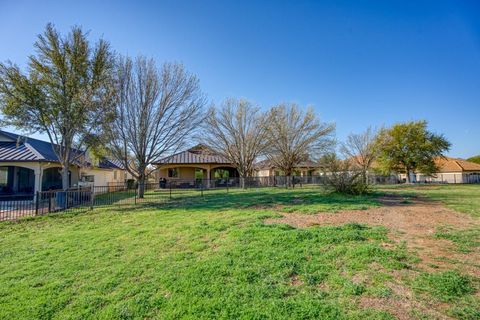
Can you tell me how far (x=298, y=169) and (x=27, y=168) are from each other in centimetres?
3023

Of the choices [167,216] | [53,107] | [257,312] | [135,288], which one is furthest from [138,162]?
[257,312]

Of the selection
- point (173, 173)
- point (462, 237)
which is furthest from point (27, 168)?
point (462, 237)

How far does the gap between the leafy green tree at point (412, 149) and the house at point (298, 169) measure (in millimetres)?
8512

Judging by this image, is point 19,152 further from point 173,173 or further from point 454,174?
point 454,174

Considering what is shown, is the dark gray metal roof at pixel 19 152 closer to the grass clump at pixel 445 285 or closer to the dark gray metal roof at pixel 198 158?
the dark gray metal roof at pixel 198 158

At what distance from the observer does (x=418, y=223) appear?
650cm

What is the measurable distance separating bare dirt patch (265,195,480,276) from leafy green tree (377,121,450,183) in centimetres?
2505

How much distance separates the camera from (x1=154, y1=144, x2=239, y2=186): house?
29.0m

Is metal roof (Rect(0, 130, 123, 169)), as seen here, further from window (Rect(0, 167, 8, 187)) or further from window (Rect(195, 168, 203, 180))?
window (Rect(195, 168, 203, 180))

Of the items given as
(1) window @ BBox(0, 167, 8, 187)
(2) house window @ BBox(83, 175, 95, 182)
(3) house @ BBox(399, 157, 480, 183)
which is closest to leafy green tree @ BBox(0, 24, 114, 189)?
(1) window @ BBox(0, 167, 8, 187)

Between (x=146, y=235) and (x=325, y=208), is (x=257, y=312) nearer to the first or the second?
(x=146, y=235)

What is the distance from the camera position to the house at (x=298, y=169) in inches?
1231

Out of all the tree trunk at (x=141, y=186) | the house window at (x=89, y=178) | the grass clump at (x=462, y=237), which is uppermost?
the house window at (x=89, y=178)

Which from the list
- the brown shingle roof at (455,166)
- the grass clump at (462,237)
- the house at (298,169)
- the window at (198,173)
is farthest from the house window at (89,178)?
the brown shingle roof at (455,166)
